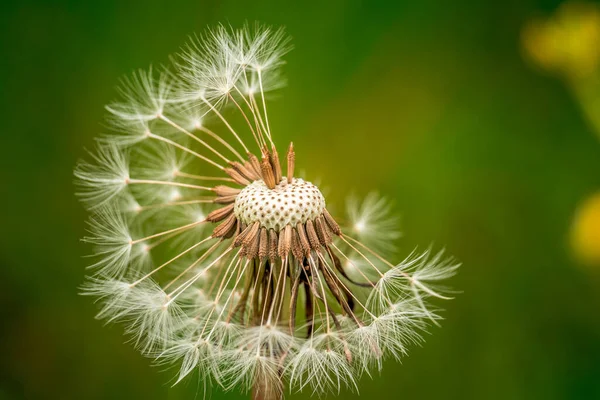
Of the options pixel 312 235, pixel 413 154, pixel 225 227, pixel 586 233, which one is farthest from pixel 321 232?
pixel 586 233

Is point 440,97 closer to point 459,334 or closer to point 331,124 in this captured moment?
point 331,124

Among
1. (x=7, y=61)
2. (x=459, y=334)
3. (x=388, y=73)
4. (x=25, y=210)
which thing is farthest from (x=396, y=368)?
(x=7, y=61)

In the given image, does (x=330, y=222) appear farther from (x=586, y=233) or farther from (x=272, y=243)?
(x=586, y=233)

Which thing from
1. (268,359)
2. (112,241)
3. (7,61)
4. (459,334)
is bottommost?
(268,359)

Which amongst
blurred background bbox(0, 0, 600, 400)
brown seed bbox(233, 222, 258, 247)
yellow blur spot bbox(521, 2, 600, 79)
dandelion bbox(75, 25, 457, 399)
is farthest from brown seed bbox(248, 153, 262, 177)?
yellow blur spot bbox(521, 2, 600, 79)

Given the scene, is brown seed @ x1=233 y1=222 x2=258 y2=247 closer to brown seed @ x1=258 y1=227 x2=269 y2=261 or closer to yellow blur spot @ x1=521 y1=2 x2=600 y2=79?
brown seed @ x1=258 y1=227 x2=269 y2=261

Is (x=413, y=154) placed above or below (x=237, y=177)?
above

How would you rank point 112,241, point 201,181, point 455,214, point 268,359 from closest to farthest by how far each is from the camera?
point 268,359, point 112,241, point 201,181, point 455,214
